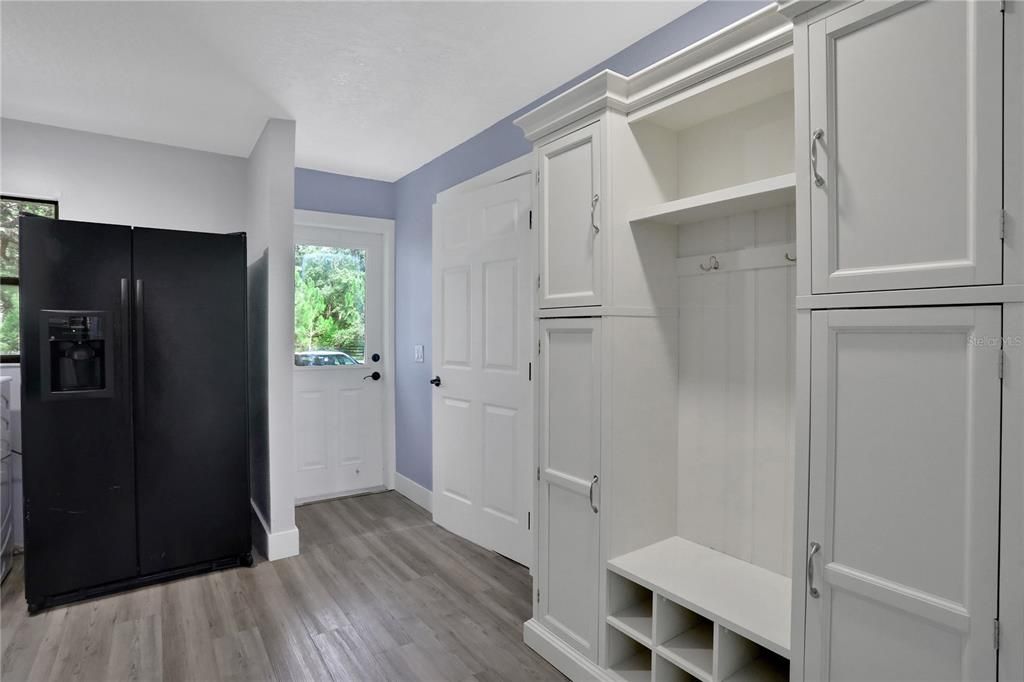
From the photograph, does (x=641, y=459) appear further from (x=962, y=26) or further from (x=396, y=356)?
(x=396, y=356)

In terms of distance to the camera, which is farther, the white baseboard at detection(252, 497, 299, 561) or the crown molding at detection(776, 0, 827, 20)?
the white baseboard at detection(252, 497, 299, 561)

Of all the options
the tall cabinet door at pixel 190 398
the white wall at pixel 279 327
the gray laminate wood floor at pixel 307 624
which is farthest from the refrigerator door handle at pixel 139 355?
the gray laminate wood floor at pixel 307 624

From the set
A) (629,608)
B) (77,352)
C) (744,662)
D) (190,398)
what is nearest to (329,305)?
(190,398)

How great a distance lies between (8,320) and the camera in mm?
3195

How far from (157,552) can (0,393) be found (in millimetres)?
1215

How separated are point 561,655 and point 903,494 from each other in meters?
1.44

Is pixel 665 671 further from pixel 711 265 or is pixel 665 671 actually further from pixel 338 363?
pixel 338 363

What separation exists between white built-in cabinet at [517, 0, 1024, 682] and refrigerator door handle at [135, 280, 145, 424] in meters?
2.05

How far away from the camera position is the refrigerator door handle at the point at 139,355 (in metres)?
2.79

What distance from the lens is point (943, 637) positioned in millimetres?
1184

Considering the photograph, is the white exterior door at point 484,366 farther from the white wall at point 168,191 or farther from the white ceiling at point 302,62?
the white wall at point 168,191

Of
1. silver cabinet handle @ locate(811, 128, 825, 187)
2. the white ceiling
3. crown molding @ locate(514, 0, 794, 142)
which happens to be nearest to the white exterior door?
the white ceiling

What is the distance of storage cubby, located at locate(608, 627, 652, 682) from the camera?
196 cm

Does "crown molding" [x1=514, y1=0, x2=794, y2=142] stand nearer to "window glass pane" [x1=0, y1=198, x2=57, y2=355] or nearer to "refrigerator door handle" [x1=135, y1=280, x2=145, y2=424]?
"refrigerator door handle" [x1=135, y1=280, x2=145, y2=424]
